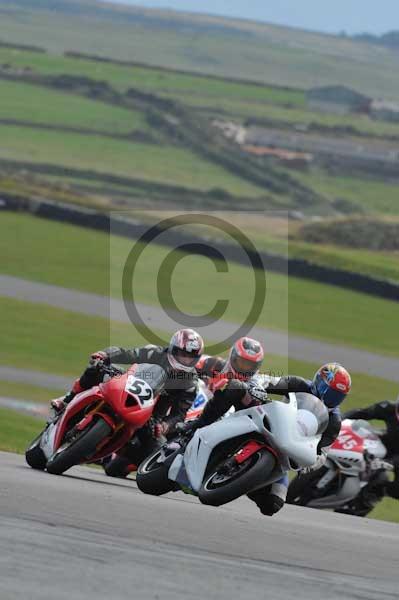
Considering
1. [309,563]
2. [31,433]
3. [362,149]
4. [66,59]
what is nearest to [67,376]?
[31,433]

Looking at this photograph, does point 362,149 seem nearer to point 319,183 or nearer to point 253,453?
point 319,183

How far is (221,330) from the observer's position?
25.6m

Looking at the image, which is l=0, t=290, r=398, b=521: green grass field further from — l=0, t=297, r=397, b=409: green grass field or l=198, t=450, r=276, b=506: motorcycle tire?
l=198, t=450, r=276, b=506: motorcycle tire

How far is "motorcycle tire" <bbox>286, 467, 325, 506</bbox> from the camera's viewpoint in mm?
13172

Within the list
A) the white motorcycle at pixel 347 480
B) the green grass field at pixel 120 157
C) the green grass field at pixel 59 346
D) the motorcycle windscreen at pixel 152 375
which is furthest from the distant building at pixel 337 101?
the motorcycle windscreen at pixel 152 375

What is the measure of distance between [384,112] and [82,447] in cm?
10179

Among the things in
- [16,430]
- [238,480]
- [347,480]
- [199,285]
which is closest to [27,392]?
[16,430]

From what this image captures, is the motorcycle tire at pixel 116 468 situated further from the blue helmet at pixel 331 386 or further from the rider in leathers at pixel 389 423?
the rider in leathers at pixel 389 423

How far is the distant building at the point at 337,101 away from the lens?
11075 centimetres

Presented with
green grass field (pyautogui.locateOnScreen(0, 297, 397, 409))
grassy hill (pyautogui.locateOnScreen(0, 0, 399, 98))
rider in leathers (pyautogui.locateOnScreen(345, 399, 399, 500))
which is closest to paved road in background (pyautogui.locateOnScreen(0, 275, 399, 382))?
green grass field (pyautogui.locateOnScreen(0, 297, 397, 409))

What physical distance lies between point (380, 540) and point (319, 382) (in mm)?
1451

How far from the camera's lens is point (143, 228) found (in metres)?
37.8

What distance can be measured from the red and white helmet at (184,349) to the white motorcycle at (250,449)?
94 centimetres

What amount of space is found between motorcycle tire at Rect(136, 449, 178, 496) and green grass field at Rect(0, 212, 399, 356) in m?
16.3
